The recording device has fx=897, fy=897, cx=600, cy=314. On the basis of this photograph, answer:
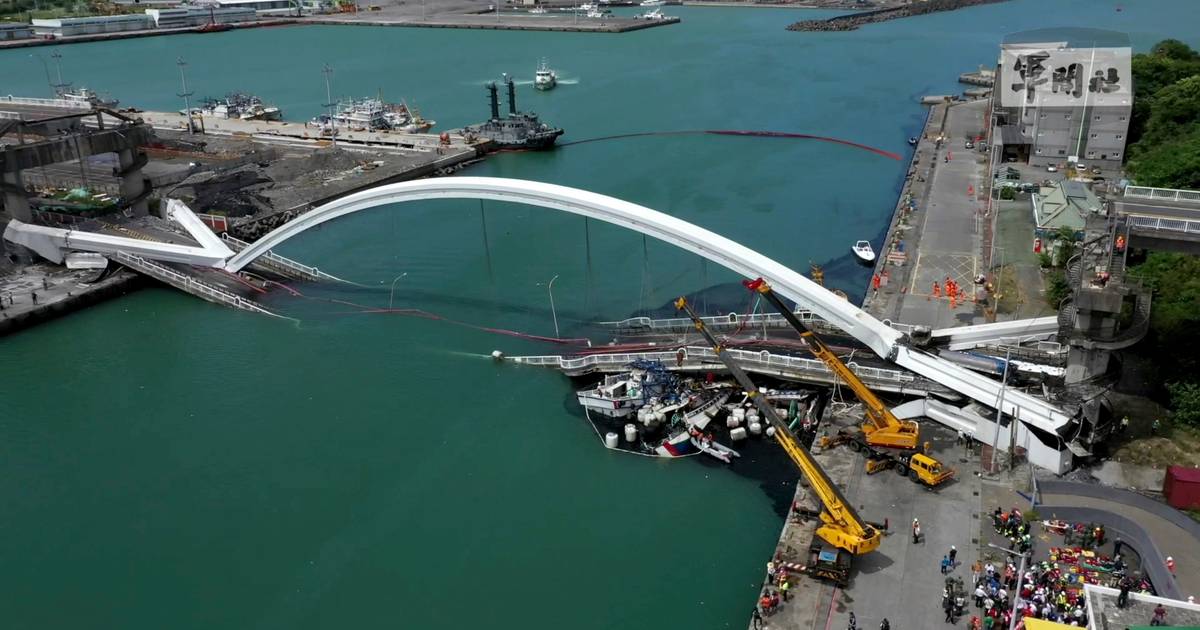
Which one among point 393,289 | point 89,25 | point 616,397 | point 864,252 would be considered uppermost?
point 89,25

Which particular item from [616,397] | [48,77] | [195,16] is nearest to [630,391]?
[616,397]

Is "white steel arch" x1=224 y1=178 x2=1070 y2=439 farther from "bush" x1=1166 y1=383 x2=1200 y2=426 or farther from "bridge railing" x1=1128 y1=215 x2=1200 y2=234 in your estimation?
"bridge railing" x1=1128 y1=215 x2=1200 y2=234

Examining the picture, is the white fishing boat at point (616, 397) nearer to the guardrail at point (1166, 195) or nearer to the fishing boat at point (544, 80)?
the guardrail at point (1166, 195)

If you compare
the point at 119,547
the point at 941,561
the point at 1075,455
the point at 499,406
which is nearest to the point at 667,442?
the point at 499,406

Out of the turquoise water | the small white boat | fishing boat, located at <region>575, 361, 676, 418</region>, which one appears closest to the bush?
the turquoise water

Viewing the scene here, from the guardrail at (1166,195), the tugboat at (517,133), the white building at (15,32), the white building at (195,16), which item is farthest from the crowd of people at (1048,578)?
the white building at (195,16)

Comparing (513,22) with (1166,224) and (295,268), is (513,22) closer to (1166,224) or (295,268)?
(295,268)

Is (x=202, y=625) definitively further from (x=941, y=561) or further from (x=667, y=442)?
(x=941, y=561)
